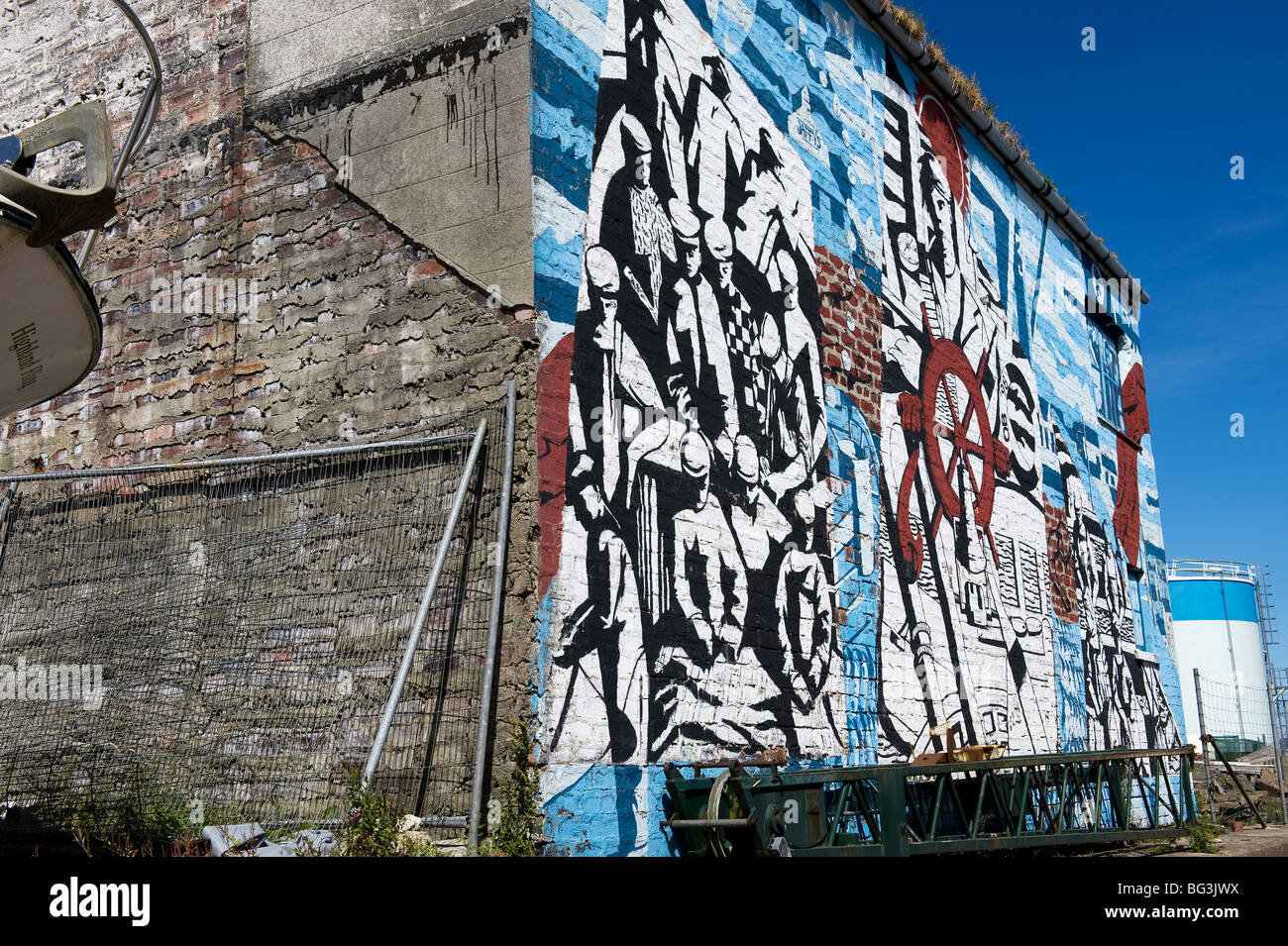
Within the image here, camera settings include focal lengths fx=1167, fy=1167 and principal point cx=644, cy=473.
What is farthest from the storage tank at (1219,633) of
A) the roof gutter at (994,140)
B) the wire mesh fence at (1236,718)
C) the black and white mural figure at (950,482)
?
the black and white mural figure at (950,482)

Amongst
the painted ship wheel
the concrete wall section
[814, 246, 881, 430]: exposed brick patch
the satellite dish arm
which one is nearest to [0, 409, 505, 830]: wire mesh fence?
the concrete wall section

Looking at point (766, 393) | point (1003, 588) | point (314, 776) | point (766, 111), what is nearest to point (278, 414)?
point (314, 776)

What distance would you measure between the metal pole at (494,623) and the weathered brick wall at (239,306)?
0.10m

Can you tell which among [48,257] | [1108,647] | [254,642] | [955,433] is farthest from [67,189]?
[1108,647]

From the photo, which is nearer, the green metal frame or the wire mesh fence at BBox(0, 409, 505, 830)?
the green metal frame

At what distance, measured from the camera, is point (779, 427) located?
9703 millimetres

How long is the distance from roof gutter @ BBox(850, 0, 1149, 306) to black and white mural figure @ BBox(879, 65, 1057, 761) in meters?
0.33

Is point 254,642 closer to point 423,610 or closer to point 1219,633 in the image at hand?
point 423,610

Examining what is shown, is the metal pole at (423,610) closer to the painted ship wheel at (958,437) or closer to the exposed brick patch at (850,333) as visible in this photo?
the exposed brick patch at (850,333)

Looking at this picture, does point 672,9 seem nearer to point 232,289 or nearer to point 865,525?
point 232,289

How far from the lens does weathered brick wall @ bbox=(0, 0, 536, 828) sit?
7.49 m

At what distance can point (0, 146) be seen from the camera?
18.7 feet

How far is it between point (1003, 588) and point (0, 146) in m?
10.8

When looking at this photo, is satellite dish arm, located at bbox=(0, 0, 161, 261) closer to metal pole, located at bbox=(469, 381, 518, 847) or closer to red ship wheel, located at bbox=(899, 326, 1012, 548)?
metal pole, located at bbox=(469, 381, 518, 847)
